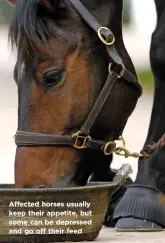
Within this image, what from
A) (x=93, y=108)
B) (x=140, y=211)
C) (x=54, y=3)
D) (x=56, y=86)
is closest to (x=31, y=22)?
(x=54, y=3)

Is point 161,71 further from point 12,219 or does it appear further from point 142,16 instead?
point 142,16

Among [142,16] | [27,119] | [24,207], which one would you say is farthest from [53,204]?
[142,16]

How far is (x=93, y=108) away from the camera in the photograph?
481 centimetres

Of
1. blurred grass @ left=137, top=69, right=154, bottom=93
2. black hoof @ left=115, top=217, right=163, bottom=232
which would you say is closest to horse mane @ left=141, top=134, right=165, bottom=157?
black hoof @ left=115, top=217, right=163, bottom=232

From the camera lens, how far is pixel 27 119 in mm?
4750

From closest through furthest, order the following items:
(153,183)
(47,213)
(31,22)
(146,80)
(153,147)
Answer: (47,213) < (31,22) < (153,147) < (153,183) < (146,80)

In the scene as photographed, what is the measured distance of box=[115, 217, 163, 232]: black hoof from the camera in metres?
5.16

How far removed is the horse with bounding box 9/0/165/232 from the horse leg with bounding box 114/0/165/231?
1.33 feet

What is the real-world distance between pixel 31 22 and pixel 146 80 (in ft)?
31.3

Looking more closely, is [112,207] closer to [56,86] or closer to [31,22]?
[56,86]

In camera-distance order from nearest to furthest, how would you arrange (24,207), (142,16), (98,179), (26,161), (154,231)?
(24,207) → (26,161) → (154,231) → (98,179) → (142,16)

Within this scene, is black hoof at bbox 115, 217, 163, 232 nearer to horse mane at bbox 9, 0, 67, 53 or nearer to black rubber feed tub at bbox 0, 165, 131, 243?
black rubber feed tub at bbox 0, 165, 131, 243

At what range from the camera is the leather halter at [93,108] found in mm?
4723

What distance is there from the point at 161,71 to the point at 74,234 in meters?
1.29
